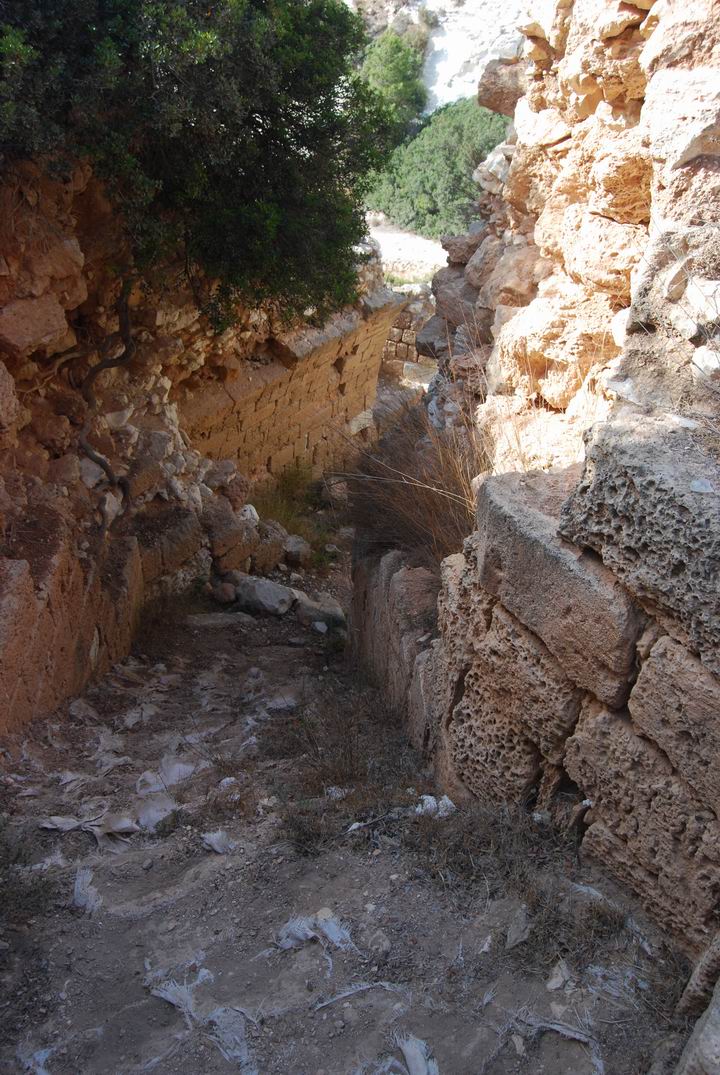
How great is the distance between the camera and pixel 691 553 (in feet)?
7.34

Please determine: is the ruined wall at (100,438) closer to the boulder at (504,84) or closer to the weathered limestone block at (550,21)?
the boulder at (504,84)

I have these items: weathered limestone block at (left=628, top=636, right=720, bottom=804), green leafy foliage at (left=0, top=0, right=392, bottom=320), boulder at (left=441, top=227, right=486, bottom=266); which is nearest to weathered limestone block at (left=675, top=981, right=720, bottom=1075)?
weathered limestone block at (left=628, top=636, right=720, bottom=804)

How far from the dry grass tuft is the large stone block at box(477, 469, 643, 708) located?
0.96m

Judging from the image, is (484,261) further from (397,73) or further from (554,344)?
(397,73)

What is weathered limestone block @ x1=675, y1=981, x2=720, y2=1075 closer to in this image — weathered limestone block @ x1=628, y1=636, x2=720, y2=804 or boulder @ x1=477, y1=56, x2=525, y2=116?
weathered limestone block @ x1=628, y1=636, x2=720, y2=804

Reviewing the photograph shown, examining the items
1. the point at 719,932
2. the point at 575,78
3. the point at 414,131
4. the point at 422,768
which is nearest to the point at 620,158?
the point at 575,78

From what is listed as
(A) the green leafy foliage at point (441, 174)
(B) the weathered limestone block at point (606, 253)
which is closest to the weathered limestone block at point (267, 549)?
(B) the weathered limestone block at point (606, 253)

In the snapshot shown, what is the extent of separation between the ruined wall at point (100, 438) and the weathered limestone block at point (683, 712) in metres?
2.82

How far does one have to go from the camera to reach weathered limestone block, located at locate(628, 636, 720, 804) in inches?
86.7

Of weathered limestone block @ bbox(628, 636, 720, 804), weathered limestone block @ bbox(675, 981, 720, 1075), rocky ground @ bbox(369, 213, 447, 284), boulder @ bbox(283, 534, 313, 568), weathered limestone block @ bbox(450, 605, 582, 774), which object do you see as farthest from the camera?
rocky ground @ bbox(369, 213, 447, 284)

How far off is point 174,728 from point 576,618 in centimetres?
273

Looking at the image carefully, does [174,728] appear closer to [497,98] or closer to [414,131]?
[497,98]

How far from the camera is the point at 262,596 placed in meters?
6.61

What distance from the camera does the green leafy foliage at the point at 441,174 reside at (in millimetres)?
22172
